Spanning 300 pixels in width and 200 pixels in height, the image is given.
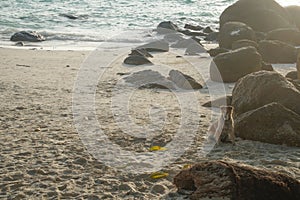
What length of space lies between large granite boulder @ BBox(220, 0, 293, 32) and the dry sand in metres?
13.1

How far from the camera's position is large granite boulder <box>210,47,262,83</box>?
847cm

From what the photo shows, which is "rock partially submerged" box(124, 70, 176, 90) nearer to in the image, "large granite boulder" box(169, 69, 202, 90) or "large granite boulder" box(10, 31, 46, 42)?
"large granite boulder" box(169, 69, 202, 90)

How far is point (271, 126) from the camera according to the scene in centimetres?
452

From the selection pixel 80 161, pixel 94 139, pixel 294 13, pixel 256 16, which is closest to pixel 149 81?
pixel 94 139

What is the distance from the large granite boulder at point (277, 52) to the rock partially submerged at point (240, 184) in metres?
8.99

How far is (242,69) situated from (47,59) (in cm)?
557

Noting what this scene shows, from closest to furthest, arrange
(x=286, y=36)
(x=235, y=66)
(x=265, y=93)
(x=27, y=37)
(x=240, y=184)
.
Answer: (x=240, y=184)
(x=265, y=93)
(x=235, y=66)
(x=286, y=36)
(x=27, y=37)

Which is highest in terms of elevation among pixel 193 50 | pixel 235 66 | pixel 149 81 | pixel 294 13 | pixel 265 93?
pixel 265 93

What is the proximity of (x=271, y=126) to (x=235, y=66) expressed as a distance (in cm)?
413

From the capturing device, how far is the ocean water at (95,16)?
69.0 feet

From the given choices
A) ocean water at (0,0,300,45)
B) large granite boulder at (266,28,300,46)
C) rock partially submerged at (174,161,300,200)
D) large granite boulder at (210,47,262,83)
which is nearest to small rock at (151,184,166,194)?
rock partially submerged at (174,161,300,200)

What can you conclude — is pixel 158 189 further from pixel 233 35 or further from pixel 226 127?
pixel 233 35

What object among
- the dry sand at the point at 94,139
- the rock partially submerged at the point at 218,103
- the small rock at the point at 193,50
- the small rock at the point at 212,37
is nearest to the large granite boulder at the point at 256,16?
the small rock at the point at 212,37

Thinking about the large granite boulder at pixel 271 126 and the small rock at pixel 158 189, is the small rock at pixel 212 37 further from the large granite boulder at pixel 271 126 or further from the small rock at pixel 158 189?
the small rock at pixel 158 189
